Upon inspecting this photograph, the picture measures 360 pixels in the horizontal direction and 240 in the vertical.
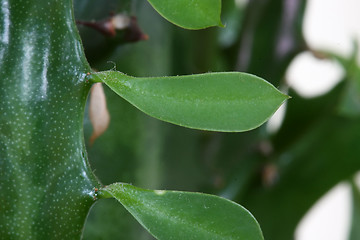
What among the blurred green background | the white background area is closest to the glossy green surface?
the blurred green background

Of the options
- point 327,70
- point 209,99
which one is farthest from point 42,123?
point 327,70

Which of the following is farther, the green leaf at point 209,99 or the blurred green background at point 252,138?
the blurred green background at point 252,138

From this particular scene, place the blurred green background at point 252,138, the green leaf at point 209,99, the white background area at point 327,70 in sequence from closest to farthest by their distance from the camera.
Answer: the green leaf at point 209,99, the blurred green background at point 252,138, the white background area at point 327,70

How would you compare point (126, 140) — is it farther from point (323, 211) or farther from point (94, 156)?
point (323, 211)

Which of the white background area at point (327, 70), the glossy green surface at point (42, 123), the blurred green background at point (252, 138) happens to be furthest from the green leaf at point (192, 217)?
the white background area at point (327, 70)

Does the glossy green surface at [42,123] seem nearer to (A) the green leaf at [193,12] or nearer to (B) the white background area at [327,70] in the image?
(A) the green leaf at [193,12]

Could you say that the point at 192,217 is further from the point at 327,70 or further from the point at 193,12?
the point at 327,70
